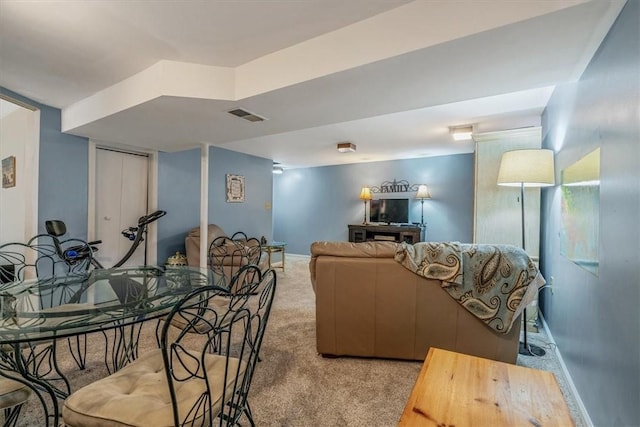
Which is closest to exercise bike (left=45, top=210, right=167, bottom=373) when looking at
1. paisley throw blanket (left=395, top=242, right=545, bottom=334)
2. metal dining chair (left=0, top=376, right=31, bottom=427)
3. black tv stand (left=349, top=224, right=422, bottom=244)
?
metal dining chair (left=0, top=376, right=31, bottom=427)

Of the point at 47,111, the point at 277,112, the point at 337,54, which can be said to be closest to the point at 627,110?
the point at 337,54

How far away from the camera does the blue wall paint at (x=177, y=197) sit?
168 inches

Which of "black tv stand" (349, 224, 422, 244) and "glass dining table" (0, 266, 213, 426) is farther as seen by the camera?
"black tv stand" (349, 224, 422, 244)

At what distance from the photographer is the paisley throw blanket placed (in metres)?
1.96

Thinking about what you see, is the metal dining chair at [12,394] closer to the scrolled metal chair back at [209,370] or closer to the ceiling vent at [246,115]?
the scrolled metal chair back at [209,370]

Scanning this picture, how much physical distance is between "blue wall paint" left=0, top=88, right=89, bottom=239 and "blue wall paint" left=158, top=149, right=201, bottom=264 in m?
0.92

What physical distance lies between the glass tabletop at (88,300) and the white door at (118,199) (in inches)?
70.7

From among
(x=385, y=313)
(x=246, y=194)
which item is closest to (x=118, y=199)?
(x=246, y=194)

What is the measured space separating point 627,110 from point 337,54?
1417mm

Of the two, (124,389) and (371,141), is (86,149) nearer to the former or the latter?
(124,389)

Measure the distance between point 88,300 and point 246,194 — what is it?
161 inches

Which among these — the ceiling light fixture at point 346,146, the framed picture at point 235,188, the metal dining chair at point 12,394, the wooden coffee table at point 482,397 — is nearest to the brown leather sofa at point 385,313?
the wooden coffee table at point 482,397

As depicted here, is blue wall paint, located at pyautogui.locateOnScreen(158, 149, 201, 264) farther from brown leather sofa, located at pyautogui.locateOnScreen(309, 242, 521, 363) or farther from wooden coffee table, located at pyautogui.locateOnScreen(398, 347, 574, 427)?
wooden coffee table, located at pyautogui.locateOnScreen(398, 347, 574, 427)

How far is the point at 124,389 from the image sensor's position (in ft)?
3.83
